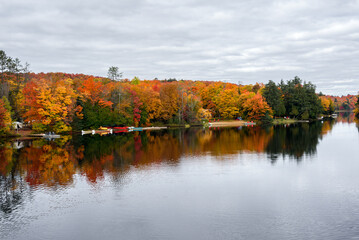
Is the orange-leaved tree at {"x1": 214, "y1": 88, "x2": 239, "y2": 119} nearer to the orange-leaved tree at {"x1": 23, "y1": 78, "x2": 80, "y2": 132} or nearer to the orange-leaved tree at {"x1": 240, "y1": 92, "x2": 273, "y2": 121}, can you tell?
the orange-leaved tree at {"x1": 240, "y1": 92, "x2": 273, "y2": 121}

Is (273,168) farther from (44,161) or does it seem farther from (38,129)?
(38,129)

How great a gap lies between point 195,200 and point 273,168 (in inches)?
463

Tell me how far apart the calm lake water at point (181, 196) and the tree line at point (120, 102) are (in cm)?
2762

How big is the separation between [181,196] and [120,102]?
60.9m

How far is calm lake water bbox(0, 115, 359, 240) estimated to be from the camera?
51.3 feet

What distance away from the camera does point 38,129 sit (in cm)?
6181

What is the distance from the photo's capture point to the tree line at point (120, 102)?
203ft

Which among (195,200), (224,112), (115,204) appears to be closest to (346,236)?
(195,200)

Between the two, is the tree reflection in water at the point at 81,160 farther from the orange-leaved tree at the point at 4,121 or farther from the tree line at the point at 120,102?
the tree line at the point at 120,102

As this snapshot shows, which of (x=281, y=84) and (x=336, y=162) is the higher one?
(x=281, y=84)

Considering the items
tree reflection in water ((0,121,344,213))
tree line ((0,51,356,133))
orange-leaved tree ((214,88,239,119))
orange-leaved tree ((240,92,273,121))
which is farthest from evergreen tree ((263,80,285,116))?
tree reflection in water ((0,121,344,213))

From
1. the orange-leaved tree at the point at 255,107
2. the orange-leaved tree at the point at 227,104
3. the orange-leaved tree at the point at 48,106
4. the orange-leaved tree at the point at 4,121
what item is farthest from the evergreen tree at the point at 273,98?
the orange-leaved tree at the point at 4,121

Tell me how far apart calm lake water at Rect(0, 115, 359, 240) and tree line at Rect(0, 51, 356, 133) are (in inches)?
1088

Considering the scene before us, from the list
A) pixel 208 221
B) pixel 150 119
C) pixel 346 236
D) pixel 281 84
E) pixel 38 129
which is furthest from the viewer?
pixel 281 84
